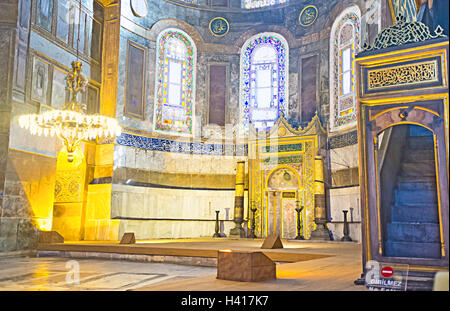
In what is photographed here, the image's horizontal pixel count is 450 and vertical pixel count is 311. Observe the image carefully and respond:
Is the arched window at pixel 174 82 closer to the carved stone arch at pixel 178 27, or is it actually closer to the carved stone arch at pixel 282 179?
the carved stone arch at pixel 178 27

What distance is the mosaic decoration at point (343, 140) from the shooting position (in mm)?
11137

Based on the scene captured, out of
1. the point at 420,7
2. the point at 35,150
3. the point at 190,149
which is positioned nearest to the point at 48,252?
the point at 35,150

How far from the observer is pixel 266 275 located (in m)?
3.56

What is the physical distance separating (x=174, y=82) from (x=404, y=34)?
11068 mm

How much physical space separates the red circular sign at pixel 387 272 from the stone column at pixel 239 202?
9.70 metres

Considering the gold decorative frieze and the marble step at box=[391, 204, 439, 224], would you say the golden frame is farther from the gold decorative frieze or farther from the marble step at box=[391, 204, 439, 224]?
the marble step at box=[391, 204, 439, 224]

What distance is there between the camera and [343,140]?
11.6 m

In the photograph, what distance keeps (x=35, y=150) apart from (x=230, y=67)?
705cm

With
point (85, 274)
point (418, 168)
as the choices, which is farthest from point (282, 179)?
point (418, 168)

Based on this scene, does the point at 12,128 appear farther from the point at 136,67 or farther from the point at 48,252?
the point at 136,67

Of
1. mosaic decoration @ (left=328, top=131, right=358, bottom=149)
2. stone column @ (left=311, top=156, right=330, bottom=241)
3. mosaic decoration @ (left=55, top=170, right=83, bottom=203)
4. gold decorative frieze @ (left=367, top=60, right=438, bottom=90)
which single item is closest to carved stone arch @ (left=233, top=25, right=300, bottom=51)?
mosaic decoration @ (left=328, top=131, right=358, bottom=149)

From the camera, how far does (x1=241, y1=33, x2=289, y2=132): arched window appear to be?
13.7 meters

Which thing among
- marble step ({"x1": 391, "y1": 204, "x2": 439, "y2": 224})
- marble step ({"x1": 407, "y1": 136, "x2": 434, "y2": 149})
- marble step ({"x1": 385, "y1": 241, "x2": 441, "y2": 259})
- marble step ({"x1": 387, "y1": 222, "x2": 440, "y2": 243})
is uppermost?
marble step ({"x1": 407, "y1": 136, "x2": 434, "y2": 149})

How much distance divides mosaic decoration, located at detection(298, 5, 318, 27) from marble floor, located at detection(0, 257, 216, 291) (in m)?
9.11
